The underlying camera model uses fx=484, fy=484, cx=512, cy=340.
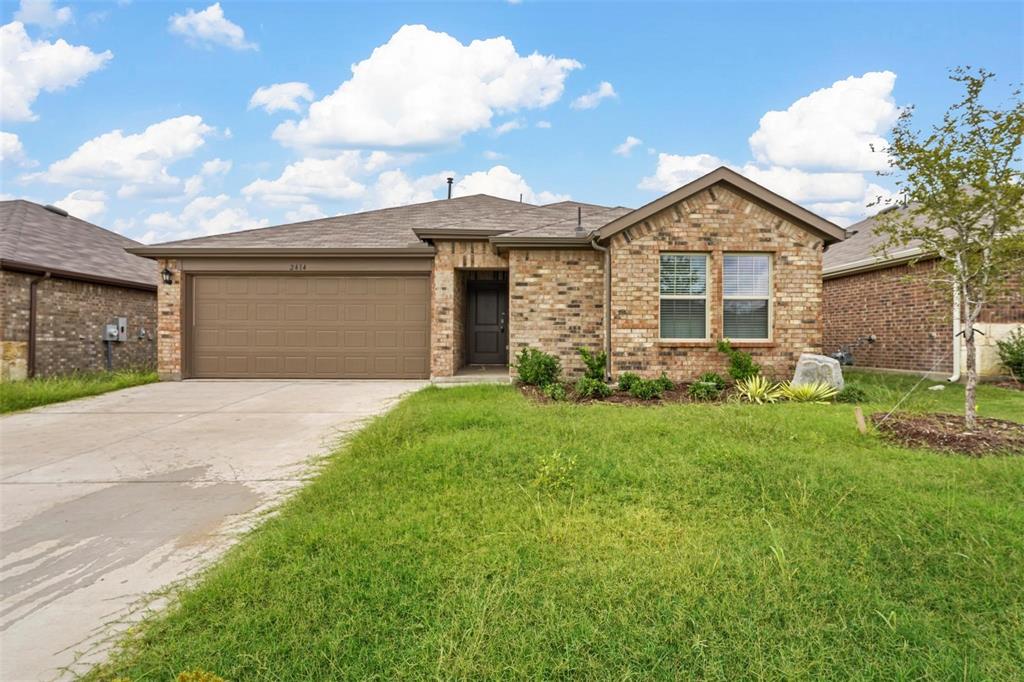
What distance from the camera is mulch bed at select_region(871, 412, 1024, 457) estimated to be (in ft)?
15.1

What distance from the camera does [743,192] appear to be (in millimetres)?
8547

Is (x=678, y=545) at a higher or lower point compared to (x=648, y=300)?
lower

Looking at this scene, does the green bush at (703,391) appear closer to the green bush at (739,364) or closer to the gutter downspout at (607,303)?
the green bush at (739,364)

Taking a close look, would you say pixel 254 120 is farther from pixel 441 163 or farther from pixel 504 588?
pixel 504 588

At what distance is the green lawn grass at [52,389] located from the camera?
26.3ft

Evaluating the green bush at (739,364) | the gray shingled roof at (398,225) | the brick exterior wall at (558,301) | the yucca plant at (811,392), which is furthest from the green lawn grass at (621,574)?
the gray shingled roof at (398,225)

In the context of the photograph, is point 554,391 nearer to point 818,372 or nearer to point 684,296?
point 684,296

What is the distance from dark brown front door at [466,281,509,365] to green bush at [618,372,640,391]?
4386 mm

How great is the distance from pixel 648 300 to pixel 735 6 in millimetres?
6031

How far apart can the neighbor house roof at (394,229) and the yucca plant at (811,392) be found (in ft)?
16.0

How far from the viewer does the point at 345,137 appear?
16.2m

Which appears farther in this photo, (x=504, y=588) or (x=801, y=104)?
(x=801, y=104)

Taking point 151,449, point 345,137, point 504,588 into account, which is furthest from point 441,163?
point 504,588

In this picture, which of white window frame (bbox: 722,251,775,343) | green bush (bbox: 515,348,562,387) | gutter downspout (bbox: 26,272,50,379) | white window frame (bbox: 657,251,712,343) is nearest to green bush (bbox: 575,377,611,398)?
green bush (bbox: 515,348,562,387)
